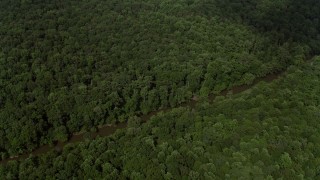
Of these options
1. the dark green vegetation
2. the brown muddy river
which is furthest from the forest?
the brown muddy river

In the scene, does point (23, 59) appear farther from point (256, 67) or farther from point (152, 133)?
point (256, 67)

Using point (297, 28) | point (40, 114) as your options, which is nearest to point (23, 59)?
point (40, 114)

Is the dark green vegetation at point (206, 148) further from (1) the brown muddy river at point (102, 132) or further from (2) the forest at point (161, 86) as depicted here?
(1) the brown muddy river at point (102, 132)

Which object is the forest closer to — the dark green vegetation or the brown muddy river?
the dark green vegetation

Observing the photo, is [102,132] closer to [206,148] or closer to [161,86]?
[161,86]

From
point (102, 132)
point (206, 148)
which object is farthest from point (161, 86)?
point (206, 148)
